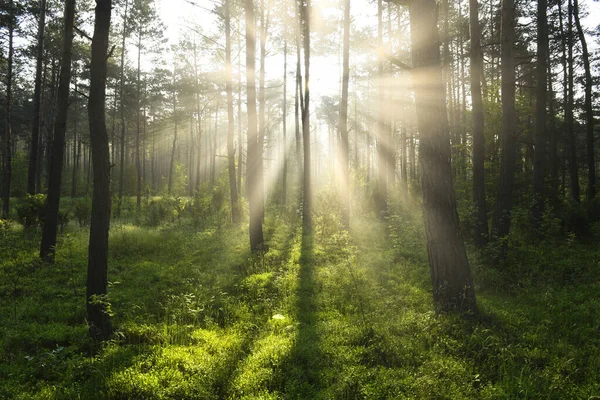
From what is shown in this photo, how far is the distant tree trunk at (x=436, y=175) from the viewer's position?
5.54 m

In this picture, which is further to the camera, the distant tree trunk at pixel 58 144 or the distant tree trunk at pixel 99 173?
the distant tree trunk at pixel 58 144

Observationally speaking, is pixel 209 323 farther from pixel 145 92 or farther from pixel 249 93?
pixel 145 92

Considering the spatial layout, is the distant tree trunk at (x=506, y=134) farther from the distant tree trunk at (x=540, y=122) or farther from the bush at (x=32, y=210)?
the bush at (x=32, y=210)

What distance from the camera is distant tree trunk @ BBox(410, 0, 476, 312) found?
5539mm

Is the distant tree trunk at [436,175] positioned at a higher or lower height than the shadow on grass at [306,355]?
higher

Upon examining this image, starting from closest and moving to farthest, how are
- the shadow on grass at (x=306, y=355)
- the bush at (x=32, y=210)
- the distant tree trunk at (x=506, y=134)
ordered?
1. the shadow on grass at (x=306, y=355)
2. the distant tree trunk at (x=506, y=134)
3. the bush at (x=32, y=210)


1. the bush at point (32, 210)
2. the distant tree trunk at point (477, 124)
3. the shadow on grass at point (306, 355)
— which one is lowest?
the shadow on grass at point (306, 355)

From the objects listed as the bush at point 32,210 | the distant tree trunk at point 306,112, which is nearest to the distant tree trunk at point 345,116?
the distant tree trunk at point 306,112

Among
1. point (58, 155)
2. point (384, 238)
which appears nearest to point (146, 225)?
point (58, 155)

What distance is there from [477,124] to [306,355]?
8578mm

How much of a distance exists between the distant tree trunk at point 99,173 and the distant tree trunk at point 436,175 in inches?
207

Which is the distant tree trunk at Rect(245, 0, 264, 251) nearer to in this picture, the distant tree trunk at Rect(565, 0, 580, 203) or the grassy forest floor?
the grassy forest floor

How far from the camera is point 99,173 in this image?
529 cm

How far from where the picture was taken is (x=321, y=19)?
1675 cm
